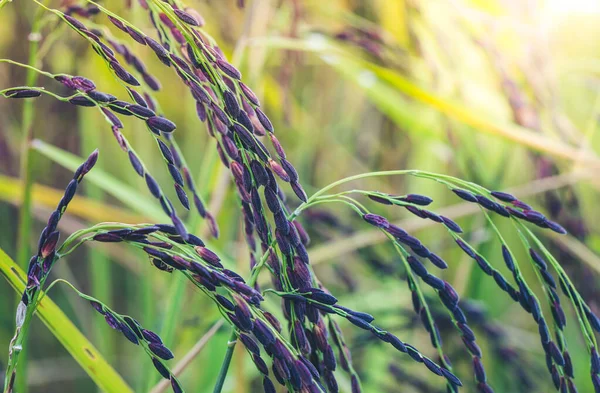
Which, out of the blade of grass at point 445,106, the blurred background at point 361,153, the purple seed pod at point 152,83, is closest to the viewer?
the purple seed pod at point 152,83

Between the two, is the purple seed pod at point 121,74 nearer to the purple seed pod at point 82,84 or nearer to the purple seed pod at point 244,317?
the purple seed pod at point 82,84

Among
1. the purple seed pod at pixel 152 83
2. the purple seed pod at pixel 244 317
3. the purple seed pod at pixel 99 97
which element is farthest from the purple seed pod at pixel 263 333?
the purple seed pod at pixel 152 83

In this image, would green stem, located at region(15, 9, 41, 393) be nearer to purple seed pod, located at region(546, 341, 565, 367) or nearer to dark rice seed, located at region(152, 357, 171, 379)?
dark rice seed, located at region(152, 357, 171, 379)

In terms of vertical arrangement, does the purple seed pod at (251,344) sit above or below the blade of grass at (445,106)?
below

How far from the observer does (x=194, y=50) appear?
56 centimetres

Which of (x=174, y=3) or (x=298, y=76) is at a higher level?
(x=298, y=76)

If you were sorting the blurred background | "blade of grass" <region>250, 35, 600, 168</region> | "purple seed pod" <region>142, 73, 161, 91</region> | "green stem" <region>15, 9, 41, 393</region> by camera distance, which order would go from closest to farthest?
"purple seed pod" <region>142, 73, 161, 91</region> < "green stem" <region>15, 9, 41, 393</region> < "blade of grass" <region>250, 35, 600, 168</region> < the blurred background

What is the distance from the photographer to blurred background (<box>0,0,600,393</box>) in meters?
1.19

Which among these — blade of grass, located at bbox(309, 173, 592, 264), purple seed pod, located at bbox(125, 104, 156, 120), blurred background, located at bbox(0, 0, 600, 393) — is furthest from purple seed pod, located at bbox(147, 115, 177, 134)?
blade of grass, located at bbox(309, 173, 592, 264)

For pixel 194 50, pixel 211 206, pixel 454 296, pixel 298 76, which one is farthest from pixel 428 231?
pixel 194 50

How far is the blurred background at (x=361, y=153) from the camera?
1192 millimetres

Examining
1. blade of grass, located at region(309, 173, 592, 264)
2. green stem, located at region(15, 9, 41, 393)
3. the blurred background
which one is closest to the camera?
green stem, located at region(15, 9, 41, 393)

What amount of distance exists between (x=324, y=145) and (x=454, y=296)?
57.2 inches

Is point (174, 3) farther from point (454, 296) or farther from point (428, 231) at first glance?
point (428, 231)
